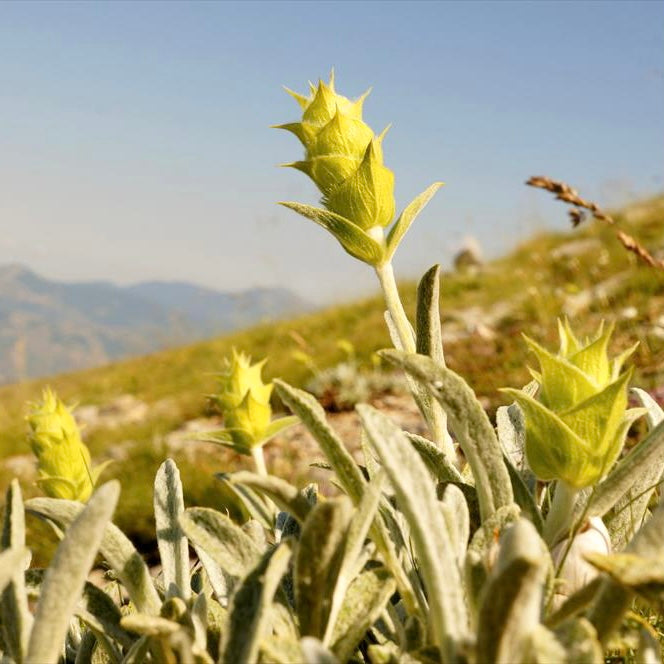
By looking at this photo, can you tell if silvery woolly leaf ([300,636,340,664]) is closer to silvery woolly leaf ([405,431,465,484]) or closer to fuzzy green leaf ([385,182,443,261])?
silvery woolly leaf ([405,431,465,484])

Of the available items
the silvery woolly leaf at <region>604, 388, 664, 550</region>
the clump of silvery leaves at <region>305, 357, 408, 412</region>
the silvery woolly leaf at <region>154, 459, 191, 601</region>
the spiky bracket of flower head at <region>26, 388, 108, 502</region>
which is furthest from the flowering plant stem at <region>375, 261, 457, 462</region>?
the clump of silvery leaves at <region>305, 357, 408, 412</region>

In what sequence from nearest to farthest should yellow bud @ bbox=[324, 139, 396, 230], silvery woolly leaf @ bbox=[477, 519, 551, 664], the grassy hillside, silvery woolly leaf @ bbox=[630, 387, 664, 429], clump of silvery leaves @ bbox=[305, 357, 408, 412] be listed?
1. silvery woolly leaf @ bbox=[477, 519, 551, 664]
2. yellow bud @ bbox=[324, 139, 396, 230]
3. silvery woolly leaf @ bbox=[630, 387, 664, 429]
4. the grassy hillside
5. clump of silvery leaves @ bbox=[305, 357, 408, 412]

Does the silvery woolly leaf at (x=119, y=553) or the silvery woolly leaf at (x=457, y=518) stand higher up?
the silvery woolly leaf at (x=457, y=518)

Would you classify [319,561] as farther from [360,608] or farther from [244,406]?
[244,406]

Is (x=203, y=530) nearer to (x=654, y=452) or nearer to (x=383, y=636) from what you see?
(x=383, y=636)

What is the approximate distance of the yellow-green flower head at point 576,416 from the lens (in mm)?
777

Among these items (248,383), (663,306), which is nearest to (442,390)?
(248,383)

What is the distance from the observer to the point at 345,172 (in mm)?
1007

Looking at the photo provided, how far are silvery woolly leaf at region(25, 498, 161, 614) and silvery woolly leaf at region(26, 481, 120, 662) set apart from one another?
0.12 meters

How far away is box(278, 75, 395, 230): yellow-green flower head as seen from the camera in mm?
997

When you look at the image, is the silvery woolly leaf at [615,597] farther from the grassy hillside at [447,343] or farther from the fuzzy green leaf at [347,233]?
the grassy hillside at [447,343]

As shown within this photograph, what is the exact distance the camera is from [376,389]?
7.10 meters

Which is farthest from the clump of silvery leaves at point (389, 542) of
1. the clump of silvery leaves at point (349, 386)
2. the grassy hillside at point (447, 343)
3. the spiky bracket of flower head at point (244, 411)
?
the clump of silvery leaves at point (349, 386)

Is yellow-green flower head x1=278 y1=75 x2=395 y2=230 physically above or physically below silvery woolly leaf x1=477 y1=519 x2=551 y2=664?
above
